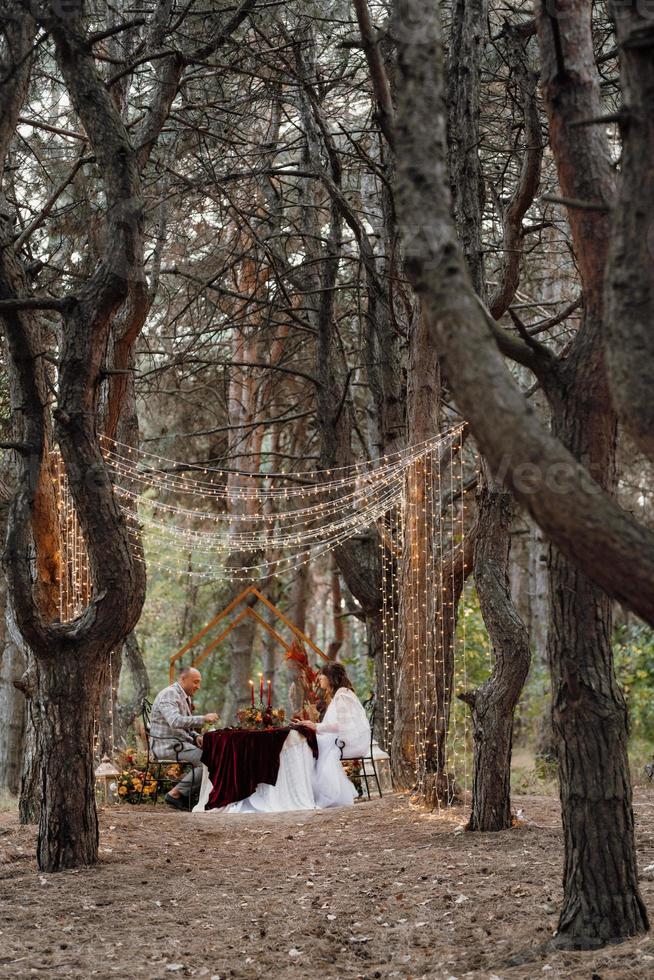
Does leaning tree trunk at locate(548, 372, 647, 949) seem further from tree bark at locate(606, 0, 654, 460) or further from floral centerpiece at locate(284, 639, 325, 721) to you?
floral centerpiece at locate(284, 639, 325, 721)

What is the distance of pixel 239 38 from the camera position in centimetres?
1035

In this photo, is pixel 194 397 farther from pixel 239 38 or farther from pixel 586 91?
pixel 586 91

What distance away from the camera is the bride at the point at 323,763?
10375mm

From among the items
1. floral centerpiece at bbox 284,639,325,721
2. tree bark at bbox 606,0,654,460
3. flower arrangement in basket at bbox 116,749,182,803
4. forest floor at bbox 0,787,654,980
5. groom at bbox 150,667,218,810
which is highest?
tree bark at bbox 606,0,654,460

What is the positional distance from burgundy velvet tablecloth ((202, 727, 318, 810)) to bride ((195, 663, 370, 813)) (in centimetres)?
8

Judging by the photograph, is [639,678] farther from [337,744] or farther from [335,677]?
[337,744]

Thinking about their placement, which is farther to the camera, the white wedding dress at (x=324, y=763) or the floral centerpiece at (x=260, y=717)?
the floral centerpiece at (x=260, y=717)

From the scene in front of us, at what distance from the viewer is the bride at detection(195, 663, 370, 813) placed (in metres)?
10.4

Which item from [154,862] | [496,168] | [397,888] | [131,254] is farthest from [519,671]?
[496,168]

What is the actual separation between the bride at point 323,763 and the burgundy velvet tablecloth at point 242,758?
0.27 feet

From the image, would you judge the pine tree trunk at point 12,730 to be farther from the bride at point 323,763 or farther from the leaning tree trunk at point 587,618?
the leaning tree trunk at point 587,618

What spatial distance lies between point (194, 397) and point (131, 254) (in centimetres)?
874

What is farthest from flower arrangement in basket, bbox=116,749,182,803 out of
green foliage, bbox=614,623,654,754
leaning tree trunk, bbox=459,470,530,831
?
green foliage, bbox=614,623,654,754

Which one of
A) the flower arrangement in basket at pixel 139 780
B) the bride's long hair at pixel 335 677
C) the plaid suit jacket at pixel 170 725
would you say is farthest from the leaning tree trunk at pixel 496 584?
the flower arrangement in basket at pixel 139 780
